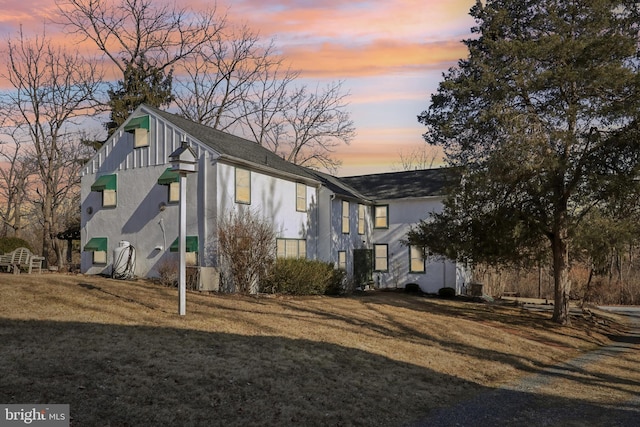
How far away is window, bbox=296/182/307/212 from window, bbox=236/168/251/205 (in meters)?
3.60

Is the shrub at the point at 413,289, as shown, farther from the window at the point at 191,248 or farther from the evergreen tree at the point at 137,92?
the evergreen tree at the point at 137,92

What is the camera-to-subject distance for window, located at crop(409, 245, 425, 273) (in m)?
27.2

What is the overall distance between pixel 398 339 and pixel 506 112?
8.36 metres

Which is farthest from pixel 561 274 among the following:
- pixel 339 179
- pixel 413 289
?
pixel 339 179

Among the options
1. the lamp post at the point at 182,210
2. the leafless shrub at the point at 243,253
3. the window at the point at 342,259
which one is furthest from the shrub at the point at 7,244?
the lamp post at the point at 182,210

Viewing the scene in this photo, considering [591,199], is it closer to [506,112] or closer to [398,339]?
[506,112]

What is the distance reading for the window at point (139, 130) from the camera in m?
20.2

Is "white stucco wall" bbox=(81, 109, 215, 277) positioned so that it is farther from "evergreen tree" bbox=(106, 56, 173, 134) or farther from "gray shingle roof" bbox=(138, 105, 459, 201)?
"evergreen tree" bbox=(106, 56, 173, 134)

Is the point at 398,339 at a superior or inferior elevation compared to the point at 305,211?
inferior

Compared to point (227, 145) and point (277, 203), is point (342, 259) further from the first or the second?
point (227, 145)

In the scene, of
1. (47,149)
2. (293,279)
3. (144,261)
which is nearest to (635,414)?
(293,279)

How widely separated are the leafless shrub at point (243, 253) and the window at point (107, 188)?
551 centimetres

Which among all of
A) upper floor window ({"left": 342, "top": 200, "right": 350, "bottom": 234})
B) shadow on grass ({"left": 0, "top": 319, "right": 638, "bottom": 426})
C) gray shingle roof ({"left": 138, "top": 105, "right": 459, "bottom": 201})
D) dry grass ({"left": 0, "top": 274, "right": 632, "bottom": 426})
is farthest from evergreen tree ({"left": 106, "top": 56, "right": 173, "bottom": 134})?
shadow on grass ({"left": 0, "top": 319, "right": 638, "bottom": 426})

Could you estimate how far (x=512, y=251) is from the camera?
710 inches
